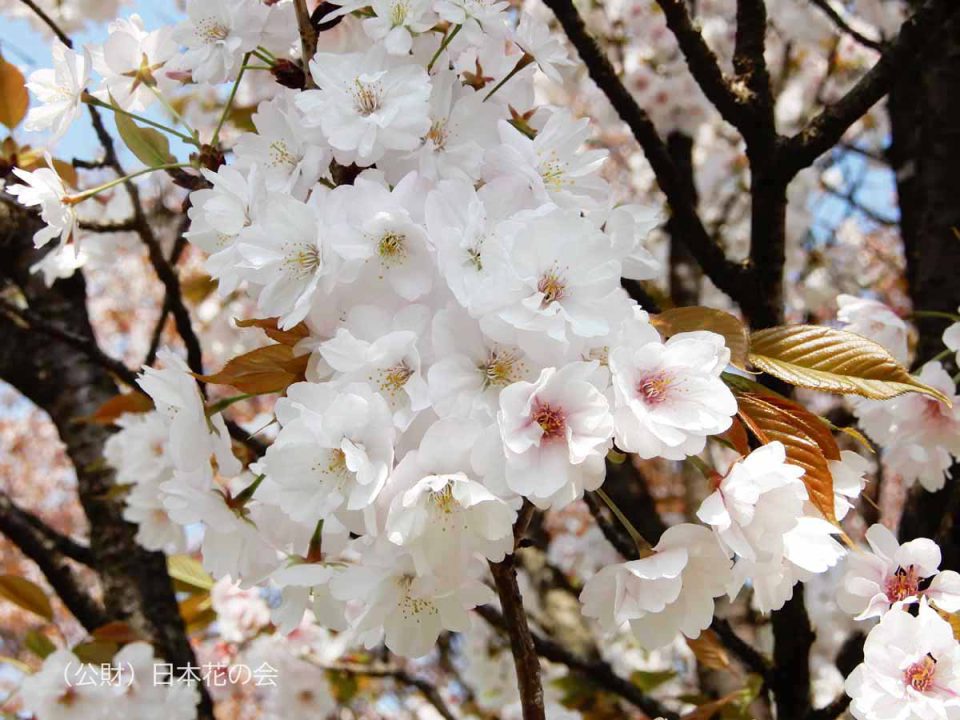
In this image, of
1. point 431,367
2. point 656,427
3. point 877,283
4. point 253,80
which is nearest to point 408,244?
point 431,367

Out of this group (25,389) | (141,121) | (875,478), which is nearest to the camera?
(141,121)

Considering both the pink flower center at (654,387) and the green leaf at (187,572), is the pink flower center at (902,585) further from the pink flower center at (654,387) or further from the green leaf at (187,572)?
the green leaf at (187,572)

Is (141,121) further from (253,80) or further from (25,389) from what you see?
(25,389)

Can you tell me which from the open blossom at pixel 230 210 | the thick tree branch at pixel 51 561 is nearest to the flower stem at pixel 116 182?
the open blossom at pixel 230 210

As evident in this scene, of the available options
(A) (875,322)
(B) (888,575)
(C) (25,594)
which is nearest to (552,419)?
(B) (888,575)

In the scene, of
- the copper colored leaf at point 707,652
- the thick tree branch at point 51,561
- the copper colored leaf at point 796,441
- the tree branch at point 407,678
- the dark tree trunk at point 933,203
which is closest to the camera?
the copper colored leaf at point 796,441

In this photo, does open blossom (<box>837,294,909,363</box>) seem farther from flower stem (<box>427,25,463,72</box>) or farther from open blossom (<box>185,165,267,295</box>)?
open blossom (<box>185,165,267,295</box>)
